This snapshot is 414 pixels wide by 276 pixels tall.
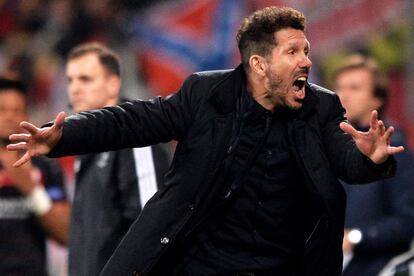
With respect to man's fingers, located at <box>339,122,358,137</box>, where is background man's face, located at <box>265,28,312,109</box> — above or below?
above

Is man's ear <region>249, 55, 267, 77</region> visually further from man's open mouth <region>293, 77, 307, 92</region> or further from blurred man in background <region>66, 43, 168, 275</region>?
blurred man in background <region>66, 43, 168, 275</region>

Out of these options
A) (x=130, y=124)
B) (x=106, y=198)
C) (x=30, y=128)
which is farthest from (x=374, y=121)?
(x=106, y=198)

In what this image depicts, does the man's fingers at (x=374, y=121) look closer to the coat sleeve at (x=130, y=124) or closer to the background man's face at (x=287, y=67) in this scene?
the background man's face at (x=287, y=67)

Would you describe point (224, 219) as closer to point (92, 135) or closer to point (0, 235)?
point (92, 135)

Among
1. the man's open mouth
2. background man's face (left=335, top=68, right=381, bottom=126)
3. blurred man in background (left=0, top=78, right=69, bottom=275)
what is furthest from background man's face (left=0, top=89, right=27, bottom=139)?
the man's open mouth

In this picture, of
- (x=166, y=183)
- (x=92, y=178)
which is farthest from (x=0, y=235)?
(x=166, y=183)

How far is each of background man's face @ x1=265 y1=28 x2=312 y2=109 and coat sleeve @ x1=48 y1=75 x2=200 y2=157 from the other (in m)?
0.31

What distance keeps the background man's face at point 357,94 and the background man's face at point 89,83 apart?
126 centimetres

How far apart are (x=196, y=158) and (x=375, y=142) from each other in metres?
0.69

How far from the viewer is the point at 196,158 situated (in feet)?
17.2

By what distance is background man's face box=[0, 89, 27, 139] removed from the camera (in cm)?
734

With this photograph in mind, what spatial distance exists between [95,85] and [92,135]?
1933 mm

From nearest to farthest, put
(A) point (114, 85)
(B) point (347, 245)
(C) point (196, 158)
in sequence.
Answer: (C) point (196, 158), (B) point (347, 245), (A) point (114, 85)

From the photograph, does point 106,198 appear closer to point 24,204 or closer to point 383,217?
point 24,204
